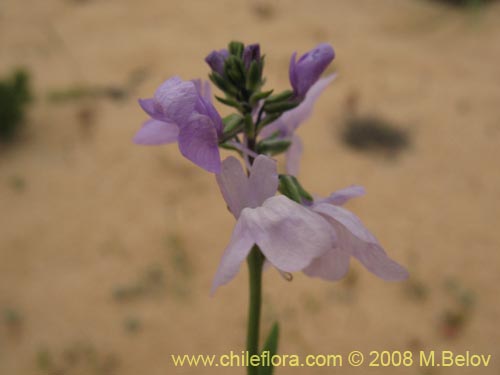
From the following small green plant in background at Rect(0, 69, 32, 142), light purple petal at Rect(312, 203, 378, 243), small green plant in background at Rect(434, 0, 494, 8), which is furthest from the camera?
small green plant in background at Rect(434, 0, 494, 8)

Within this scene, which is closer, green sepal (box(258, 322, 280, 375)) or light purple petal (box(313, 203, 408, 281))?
light purple petal (box(313, 203, 408, 281))

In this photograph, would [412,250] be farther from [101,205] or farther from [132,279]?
[101,205]

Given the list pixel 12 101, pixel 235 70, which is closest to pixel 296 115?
pixel 235 70

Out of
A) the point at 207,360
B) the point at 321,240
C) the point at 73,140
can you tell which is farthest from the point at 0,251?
the point at 321,240

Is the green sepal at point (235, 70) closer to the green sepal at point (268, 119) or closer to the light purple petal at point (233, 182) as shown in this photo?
the green sepal at point (268, 119)

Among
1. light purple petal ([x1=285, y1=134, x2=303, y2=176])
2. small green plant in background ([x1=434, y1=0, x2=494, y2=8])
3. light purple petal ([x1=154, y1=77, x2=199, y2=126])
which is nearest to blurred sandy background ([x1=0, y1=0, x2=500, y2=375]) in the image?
small green plant in background ([x1=434, y1=0, x2=494, y2=8])

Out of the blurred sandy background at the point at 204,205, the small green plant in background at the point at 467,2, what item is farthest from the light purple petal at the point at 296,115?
the small green plant in background at the point at 467,2

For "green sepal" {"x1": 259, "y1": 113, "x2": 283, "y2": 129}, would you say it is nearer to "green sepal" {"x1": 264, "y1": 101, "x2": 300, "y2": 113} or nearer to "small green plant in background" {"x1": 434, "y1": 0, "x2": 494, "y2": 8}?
"green sepal" {"x1": 264, "y1": 101, "x2": 300, "y2": 113}
